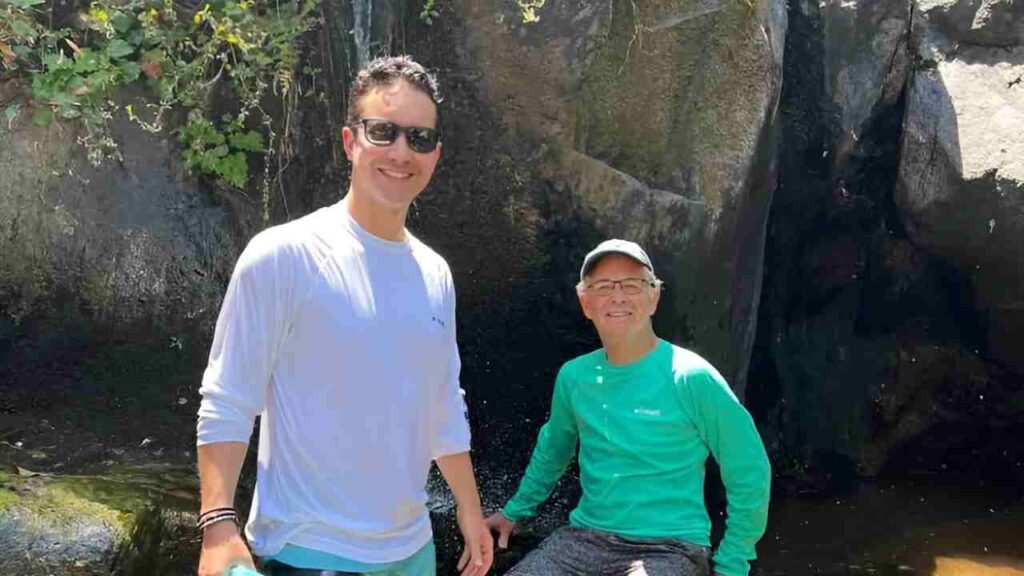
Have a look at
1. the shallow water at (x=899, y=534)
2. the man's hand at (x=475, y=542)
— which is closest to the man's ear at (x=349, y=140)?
the man's hand at (x=475, y=542)

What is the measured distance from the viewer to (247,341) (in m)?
1.93

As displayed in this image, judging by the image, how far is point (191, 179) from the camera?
4.52 meters

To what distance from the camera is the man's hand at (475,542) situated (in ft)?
7.80

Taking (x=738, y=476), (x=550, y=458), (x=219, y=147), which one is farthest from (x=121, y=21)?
(x=738, y=476)

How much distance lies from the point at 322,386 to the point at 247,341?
0.18 m

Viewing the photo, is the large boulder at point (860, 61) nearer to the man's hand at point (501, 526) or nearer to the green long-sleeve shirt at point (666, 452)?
the green long-sleeve shirt at point (666, 452)

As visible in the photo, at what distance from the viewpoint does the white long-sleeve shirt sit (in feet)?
6.35

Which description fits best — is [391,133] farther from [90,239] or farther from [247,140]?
[90,239]

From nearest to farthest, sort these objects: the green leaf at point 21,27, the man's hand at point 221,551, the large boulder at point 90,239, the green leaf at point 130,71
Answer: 1. the man's hand at point 221,551
2. the green leaf at point 21,27
3. the green leaf at point 130,71
4. the large boulder at point 90,239

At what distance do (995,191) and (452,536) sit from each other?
136 inches

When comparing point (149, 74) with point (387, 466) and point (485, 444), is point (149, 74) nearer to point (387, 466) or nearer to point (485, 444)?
point (485, 444)

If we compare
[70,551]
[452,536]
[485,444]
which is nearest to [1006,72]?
[485,444]

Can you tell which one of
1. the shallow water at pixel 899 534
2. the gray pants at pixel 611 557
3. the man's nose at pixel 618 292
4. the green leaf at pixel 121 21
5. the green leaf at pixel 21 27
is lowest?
the shallow water at pixel 899 534

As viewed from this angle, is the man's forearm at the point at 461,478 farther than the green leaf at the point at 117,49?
No
